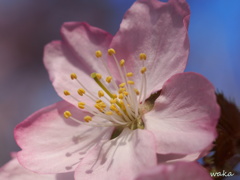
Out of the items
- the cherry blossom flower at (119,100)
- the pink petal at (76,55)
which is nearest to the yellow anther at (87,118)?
the cherry blossom flower at (119,100)

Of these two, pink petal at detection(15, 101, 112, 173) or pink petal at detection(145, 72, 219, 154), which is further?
pink petal at detection(15, 101, 112, 173)

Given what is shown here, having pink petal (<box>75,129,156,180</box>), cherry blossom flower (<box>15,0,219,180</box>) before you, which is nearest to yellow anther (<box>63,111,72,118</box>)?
cherry blossom flower (<box>15,0,219,180</box>)

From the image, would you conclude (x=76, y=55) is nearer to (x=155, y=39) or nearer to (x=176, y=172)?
(x=155, y=39)

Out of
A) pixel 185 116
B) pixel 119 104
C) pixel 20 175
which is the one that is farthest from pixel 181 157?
pixel 20 175

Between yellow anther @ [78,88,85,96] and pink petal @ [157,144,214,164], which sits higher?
yellow anther @ [78,88,85,96]

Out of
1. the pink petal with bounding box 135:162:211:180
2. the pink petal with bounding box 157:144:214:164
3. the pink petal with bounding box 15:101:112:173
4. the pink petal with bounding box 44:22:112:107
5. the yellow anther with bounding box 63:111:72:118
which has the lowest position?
the pink petal with bounding box 15:101:112:173

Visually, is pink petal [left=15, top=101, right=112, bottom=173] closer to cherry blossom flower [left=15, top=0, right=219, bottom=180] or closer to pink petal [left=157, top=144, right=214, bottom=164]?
cherry blossom flower [left=15, top=0, right=219, bottom=180]

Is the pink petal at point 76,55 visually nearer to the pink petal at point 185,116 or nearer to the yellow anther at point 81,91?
the yellow anther at point 81,91
